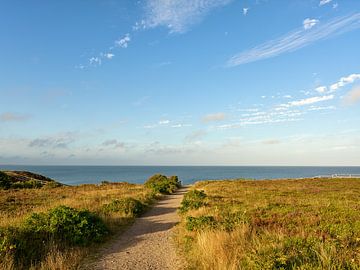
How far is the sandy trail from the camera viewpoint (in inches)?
348

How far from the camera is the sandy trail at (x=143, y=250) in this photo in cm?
884

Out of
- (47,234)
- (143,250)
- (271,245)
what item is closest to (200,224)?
(143,250)

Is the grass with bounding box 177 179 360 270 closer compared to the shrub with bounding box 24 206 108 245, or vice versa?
the grass with bounding box 177 179 360 270

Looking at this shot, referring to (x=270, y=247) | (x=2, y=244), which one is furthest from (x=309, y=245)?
(x=2, y=244)

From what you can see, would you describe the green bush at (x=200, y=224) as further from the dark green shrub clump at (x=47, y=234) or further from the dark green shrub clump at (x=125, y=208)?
the dark green shrub clump at (x=125, y=208)

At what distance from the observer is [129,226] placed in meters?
15.0

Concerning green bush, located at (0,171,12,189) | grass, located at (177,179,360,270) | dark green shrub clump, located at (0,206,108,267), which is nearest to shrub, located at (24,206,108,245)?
dark green shrub clump, located at (0,206,108,267)

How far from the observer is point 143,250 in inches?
414

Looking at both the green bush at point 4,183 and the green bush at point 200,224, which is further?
the green bush at point 4,183

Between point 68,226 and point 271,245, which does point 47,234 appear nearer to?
point 68,226

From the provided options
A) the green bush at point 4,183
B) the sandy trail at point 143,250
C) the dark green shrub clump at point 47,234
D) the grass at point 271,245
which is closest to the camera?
the grass at point 271,245

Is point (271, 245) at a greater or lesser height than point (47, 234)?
greater

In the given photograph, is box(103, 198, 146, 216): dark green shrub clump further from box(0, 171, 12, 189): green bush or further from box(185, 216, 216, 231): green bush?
box(0, 171, 12, 189): green bush

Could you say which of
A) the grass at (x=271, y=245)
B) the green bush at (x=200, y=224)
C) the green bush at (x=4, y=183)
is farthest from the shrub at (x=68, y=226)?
the green bush at (x=4, y=183)
